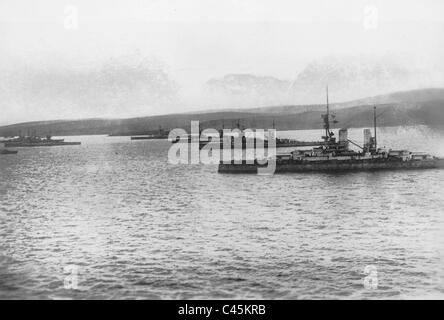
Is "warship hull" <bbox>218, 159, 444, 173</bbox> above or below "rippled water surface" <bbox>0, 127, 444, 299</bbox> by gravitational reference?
above

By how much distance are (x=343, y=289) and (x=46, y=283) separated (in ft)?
41.2

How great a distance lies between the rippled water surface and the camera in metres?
19.4

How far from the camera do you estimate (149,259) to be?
2355 centimetres

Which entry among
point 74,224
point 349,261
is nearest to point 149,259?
point 349,261

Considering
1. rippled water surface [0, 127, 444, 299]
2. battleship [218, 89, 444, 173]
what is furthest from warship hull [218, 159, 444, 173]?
rippled water surface [0, 127, 444, 299]

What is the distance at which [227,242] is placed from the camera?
2634cm

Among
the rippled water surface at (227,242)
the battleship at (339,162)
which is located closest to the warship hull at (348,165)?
the battleship at (339,162)

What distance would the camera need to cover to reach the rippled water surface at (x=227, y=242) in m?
19.4

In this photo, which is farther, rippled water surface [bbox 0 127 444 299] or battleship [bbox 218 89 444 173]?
battleship [bbox 218 89 444 173]

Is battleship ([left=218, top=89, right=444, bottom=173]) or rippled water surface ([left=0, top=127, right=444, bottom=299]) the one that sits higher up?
battleship ([left=218, top=89, right=444, bottom=173])

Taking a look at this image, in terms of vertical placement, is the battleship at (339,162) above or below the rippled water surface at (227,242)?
above

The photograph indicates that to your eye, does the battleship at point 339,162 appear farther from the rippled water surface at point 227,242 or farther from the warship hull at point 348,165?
the rippled water surface at point 227,242

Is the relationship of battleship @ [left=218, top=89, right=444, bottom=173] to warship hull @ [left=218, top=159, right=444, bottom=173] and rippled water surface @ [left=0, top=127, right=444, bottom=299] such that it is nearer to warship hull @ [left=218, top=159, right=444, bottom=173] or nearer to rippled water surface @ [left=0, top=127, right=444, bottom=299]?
warship hull @ [left=218, top=159, right=444, bottom=173]

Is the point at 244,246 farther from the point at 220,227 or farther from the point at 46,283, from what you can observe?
the point at 46,283
